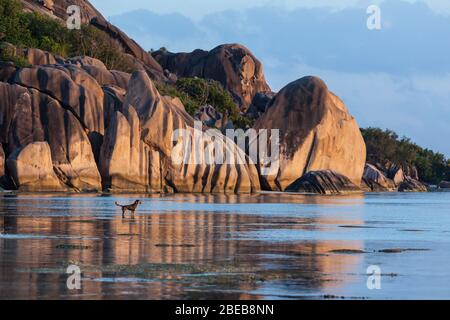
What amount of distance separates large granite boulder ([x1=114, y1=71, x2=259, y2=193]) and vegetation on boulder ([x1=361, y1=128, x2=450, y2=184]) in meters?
76.1

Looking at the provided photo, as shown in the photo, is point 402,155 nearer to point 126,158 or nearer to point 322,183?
point 322,183

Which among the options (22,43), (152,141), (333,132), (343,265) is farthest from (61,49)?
(343,265)

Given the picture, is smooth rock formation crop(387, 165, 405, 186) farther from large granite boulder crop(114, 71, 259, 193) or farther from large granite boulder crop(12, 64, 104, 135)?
large granite boulder crop(12, 64, 104, 135)

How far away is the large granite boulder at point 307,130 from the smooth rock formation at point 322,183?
125 inches

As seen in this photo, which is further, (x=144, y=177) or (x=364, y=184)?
(x=364, y=184)

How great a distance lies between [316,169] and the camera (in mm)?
100250

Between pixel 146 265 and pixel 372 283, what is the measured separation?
4738 millimetres

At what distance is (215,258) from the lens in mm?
22797

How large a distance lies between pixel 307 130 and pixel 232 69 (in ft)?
201

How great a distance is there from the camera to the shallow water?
16.9 metres

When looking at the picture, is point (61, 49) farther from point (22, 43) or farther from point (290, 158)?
point (290, 158)

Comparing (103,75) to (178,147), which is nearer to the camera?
(178,147)

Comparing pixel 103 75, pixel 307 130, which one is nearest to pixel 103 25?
pixel 307 130

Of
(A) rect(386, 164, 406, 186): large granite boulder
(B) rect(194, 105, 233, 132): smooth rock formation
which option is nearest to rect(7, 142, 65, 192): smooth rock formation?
(B) rect(194, 105, 233, 132): smooth rock formation
